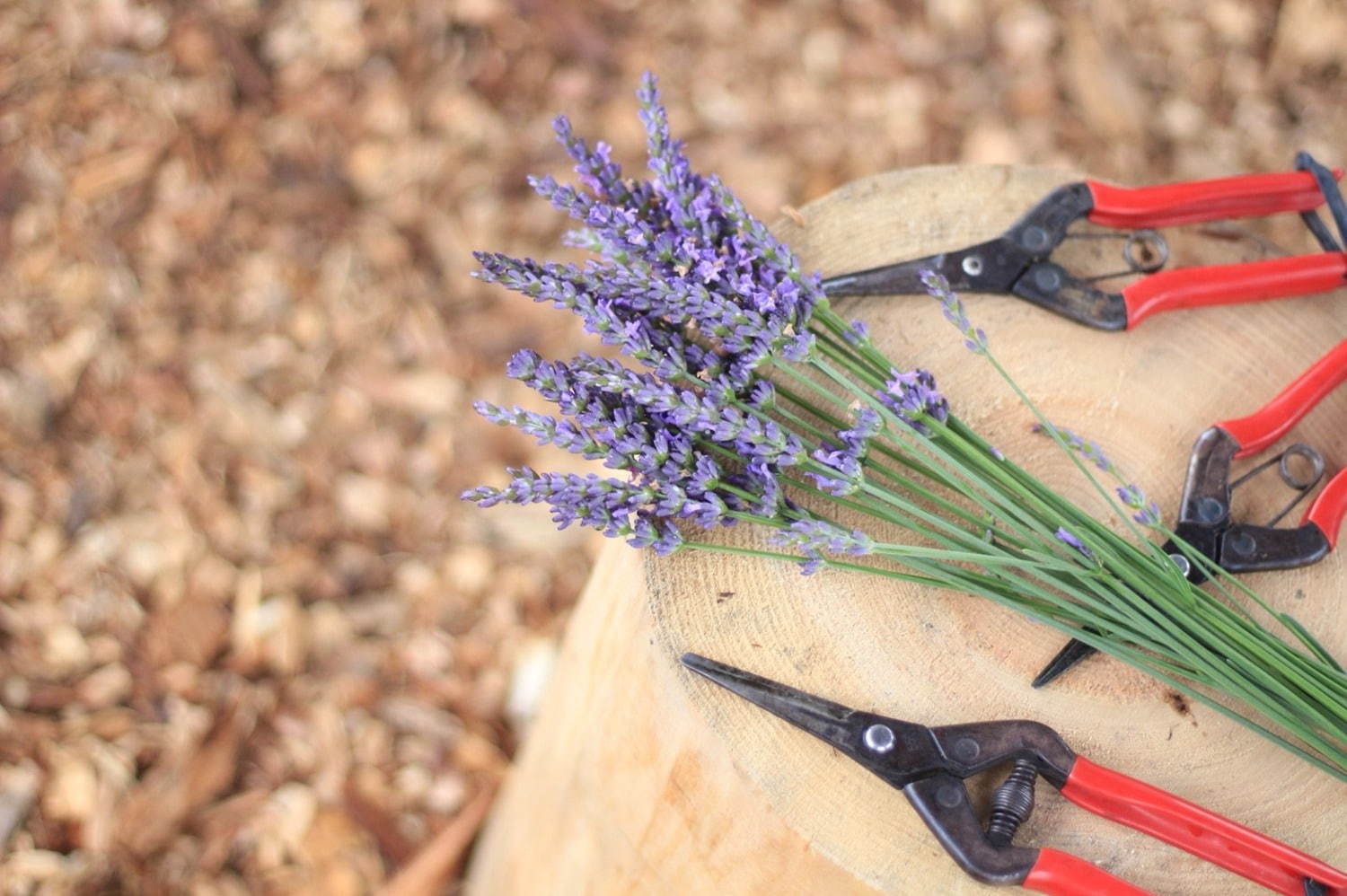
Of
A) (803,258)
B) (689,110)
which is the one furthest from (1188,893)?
(689,110)

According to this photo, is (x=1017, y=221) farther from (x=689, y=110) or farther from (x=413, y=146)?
(x=413, y=146)

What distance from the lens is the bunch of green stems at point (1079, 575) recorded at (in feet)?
3.35

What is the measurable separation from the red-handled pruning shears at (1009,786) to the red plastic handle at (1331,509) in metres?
0.31

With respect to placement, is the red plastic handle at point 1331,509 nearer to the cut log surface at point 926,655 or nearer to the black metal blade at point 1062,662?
the cut log surface at point 926,655

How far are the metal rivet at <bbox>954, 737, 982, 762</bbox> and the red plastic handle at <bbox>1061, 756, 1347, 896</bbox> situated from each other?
0.08 meters

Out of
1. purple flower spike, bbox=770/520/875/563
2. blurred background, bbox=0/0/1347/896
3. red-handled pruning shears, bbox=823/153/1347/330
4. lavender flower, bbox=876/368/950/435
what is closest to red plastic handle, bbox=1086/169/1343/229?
red-handled pruning shears, bbox=823/153/1347/330

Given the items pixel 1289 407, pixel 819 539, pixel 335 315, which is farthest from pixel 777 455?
pixel 335 315

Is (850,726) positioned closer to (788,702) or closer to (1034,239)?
(788,702)

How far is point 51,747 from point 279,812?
32 centimetres

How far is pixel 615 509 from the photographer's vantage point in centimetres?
103

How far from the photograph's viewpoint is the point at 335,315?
6.68 feet

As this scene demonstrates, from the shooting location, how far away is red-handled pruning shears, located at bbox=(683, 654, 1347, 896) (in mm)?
1027

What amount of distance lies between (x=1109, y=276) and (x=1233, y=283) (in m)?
0.12

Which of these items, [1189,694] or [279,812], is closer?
[1189,694]
